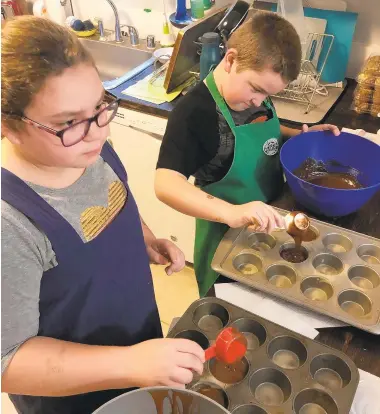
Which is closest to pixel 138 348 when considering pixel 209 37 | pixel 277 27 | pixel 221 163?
pixel 221 163

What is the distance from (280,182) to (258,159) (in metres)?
0.15

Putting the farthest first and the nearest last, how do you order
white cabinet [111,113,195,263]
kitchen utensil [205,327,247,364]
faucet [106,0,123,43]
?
faucet [106,0,123,43] < white cabinet [111,113,195,263] < kitchen utensil [205,327,247,364]

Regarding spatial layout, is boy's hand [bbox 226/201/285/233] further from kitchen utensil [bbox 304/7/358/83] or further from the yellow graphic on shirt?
kitchen utensil [bbox 304/7/358/83]

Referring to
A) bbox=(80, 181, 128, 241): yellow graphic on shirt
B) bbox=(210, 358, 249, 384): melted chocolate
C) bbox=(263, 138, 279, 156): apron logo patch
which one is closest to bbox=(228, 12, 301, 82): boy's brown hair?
bbox=(263, 138, 279, 156): apron logo patch

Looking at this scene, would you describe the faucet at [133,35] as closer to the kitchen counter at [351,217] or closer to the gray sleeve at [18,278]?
the kitchen counter at [351,217]

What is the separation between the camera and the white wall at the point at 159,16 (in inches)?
73.9

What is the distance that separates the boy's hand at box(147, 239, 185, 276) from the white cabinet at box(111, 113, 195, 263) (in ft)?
3.10

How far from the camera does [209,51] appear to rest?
5.71ft

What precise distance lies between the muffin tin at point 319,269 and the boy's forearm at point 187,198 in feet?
0.23

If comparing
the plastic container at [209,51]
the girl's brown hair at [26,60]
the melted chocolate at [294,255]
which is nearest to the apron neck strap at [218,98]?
the melted chocolate at [294,255]

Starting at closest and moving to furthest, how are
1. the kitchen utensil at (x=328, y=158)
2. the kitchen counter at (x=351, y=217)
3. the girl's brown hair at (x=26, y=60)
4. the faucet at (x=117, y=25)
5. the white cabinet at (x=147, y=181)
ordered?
the girl's brown hair at (x=26, y=60) → the kitchen counter at (x=351, y=217) → the kitchen utensil at (x=328, y=158) → the white cabinet at (x=147, y=181) → the faucet at (x=117, y=25)

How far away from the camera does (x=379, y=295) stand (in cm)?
100

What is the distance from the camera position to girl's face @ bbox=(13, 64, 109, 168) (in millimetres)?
677

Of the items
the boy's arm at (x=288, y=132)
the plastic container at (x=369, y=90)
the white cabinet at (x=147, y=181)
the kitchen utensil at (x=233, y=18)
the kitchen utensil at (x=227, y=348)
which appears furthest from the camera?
the white cabinet at (x=147, y=181)
